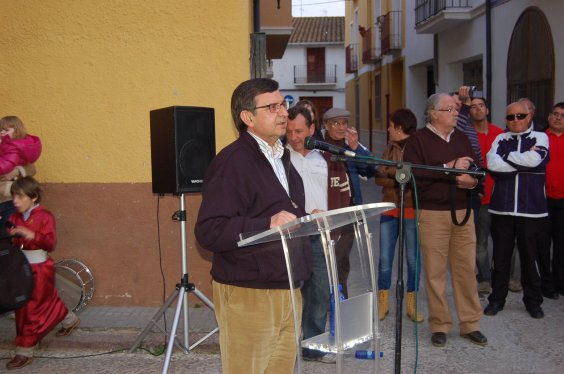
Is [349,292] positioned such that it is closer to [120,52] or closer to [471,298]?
[471,298]

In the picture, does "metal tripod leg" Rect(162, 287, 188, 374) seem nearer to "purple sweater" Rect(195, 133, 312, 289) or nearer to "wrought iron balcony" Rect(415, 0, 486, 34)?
"purple sweater" Rect(195, 133, 312, 289)

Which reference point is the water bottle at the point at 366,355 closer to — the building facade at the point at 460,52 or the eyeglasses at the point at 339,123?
the eyeglasses at the point at 339,123

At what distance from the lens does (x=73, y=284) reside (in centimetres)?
561

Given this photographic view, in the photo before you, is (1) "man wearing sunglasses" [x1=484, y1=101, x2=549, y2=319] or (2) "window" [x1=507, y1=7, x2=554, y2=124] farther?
(2) "window" [x1=507, y1=7, x2=554, y2=124]

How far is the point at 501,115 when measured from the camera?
482 inches

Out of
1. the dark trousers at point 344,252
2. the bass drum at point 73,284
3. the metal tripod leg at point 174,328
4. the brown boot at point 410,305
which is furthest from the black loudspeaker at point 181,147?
the brown boot at point 410,305

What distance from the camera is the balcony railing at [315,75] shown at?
42322mm

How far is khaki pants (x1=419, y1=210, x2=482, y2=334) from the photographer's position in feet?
15.7

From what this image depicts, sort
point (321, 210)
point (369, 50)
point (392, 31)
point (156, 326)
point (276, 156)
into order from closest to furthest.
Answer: point (276, 156), point (321, 210), point (156, 326), point (392, 31), point (369, 50)

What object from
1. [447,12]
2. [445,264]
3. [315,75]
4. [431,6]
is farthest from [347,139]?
[315,75]

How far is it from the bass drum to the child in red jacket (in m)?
0.58

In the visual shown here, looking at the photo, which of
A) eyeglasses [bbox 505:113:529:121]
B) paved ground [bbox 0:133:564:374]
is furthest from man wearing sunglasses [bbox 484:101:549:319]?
paved ground [bbox 0:133:564:374]

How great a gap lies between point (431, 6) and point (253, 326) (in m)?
13.7

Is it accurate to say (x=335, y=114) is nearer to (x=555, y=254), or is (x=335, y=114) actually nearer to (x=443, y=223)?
(x=443, y=223)
